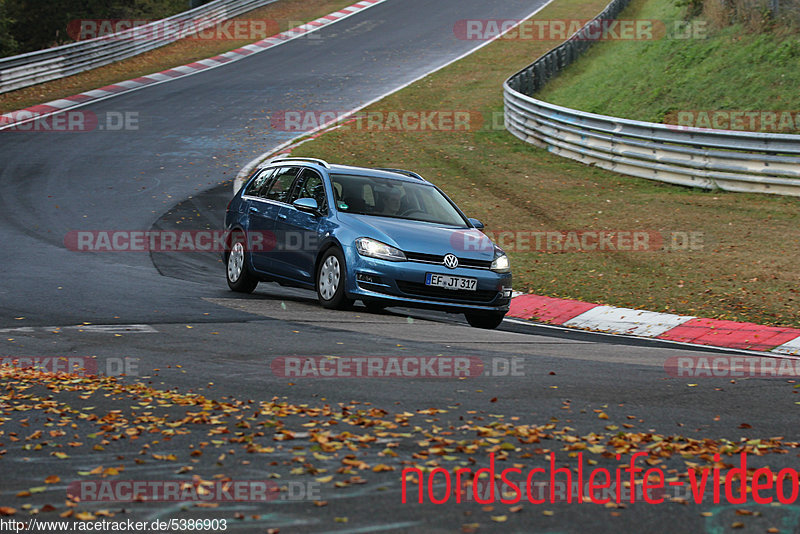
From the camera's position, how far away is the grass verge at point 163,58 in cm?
3148

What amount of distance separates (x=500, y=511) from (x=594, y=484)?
0.68 m

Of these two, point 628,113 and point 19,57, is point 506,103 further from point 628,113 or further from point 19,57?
point 19,57

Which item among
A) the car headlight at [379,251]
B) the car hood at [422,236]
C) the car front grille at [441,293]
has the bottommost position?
the car front grille at [441,293]

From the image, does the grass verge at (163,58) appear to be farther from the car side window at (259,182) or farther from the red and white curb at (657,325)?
the red and white curb at (657,325)

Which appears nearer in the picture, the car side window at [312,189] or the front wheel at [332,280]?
the front wheel at [332,280]

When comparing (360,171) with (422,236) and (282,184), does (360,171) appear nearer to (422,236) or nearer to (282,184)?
(282,184)

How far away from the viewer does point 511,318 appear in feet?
42.8

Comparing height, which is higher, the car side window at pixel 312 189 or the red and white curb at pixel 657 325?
the car side window at pixel 312 189

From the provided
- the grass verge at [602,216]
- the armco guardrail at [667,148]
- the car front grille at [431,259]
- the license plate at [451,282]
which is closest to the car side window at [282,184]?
the car front grille at [431,259]

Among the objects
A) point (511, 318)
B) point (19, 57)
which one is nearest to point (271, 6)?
point (19, 57)

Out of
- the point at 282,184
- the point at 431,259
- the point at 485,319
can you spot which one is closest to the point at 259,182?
the point at 282,184

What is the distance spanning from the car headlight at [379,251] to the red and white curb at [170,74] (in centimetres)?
1884

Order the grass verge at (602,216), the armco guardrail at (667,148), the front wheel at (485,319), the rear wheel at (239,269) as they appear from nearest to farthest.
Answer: the front wheel at (485,319)
the rear wheel at (239,269)
the grass verge at (602,216)
the armco guardrail at (667,148)

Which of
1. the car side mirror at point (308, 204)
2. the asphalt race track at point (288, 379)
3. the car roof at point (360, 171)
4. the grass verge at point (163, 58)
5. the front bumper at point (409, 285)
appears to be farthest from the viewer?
the grass verge at point (163, 58)
